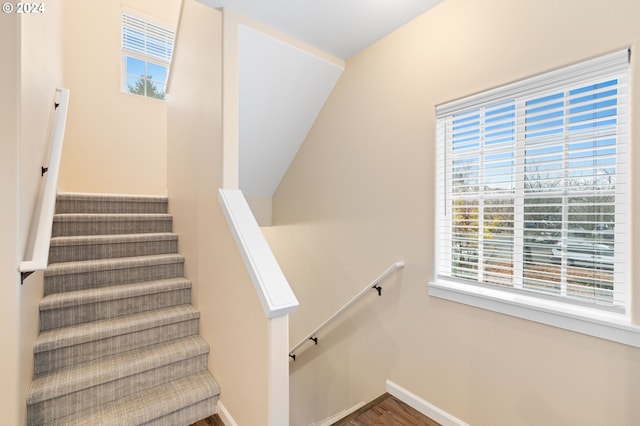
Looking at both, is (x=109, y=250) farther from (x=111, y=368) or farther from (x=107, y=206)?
(x=111, y=368)

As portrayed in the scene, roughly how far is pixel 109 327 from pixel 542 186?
2.77m

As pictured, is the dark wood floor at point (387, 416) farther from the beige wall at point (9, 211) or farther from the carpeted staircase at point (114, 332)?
the beige wall at point (9, 211)

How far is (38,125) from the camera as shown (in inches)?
67.7

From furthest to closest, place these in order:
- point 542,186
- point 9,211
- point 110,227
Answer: point 110,227 → point 542,186 → point 9,211

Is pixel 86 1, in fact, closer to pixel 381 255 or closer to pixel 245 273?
pixel 245 273

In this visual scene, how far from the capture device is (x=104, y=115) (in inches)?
143

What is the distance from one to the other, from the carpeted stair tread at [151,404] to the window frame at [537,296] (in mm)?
1659

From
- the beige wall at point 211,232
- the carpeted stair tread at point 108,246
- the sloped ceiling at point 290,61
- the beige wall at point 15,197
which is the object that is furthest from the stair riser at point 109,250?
the sloped ceiling at point 290,61

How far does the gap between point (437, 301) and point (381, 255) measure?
21.8 inches

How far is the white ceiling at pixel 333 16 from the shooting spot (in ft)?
6.58

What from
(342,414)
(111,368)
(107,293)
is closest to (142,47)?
(107,293)

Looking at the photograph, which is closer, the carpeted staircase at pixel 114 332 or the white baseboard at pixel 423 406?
the carpeted staircase at pixel 114 332

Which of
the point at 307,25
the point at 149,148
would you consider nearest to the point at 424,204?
the point at 307,25

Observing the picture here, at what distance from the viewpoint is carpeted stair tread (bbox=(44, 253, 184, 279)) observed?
2079mm
